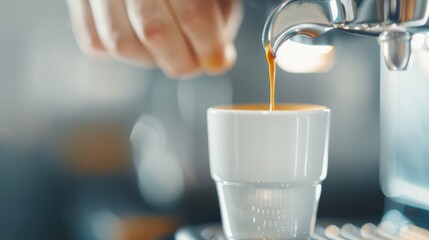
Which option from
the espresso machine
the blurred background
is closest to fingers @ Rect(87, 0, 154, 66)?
the espresso machine

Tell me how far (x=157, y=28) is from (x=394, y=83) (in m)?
0.18

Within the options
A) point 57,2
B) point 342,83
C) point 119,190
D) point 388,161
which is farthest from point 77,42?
point 388,161

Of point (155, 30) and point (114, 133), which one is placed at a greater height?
point (155, 30)

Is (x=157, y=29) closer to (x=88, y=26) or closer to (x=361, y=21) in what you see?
(x=88, y=26)

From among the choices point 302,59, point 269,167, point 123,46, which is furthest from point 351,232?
point 302,59

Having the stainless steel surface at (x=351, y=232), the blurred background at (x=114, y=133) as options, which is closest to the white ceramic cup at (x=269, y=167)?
the stainless steel surface at (x=351, y=232)

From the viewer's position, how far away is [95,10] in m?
0.58

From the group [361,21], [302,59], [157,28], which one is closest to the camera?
[361,21]

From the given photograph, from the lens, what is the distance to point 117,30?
0.56m

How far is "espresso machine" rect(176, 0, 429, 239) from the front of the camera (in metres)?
0.39

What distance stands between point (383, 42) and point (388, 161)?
177 mm

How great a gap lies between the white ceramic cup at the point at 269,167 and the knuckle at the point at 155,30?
0.13 m

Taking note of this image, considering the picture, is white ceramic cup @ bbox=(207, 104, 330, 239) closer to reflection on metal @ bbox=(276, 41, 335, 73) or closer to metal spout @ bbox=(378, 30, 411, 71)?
metal spout @ bbox=(378, 30, 411, 71)

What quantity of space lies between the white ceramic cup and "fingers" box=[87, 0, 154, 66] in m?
0.15
